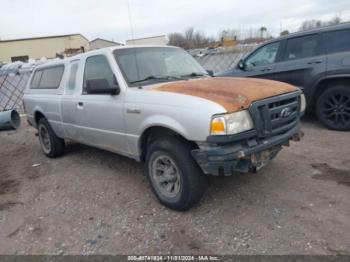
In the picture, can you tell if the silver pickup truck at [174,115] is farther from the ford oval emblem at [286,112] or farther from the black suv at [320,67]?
the black suv at [320,67]

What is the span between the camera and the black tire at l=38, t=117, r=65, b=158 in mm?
5715

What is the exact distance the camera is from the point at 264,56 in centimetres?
707

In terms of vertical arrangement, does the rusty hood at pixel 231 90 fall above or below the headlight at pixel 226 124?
above

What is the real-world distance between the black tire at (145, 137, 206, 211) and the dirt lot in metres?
0.16

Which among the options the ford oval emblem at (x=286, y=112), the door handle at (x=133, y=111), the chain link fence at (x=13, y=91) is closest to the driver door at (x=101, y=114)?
the door handle at (x=133, y=111)

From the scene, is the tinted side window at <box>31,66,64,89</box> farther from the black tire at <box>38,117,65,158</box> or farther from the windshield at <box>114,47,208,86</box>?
the windshield at <box>114,47,208,86</box>

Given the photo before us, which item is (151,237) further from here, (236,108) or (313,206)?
(313,206)

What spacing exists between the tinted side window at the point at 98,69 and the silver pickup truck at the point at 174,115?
0.01 meters

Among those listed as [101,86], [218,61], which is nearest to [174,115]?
[101,86]

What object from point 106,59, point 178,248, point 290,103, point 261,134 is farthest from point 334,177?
point 106,59

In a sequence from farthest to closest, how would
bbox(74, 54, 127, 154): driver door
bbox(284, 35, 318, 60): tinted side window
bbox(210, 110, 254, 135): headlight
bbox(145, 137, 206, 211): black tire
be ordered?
bbox(284, 35, 318, 60): tinted side window → bbox(74, 54, 127, 154): driver door → bbox(145, 137, 206, 211): black tire → bbox(210, 110, 254, 135): headlight

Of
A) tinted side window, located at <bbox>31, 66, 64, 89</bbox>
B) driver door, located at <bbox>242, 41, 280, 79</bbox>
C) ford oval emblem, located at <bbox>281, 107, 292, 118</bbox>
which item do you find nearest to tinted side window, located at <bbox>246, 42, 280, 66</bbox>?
driver door, located at <bbox>242, 41, 280, 79</bbox>

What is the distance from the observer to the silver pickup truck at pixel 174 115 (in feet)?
9.49

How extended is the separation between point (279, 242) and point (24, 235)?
2.69m
